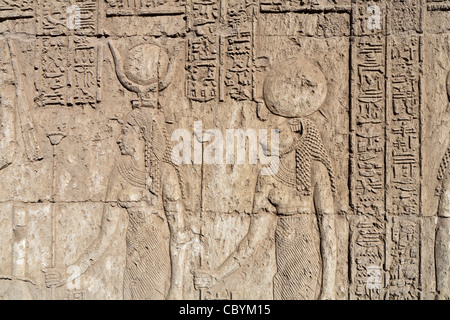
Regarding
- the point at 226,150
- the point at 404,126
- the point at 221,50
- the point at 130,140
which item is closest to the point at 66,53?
the point at 130,140

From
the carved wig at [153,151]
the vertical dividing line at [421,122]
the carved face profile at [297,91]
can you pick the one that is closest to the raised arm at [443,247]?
the vertical dividing line at [421,122]

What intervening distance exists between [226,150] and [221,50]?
90 centimetres

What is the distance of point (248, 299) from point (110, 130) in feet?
6.35

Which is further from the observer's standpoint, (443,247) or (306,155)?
(306,155)

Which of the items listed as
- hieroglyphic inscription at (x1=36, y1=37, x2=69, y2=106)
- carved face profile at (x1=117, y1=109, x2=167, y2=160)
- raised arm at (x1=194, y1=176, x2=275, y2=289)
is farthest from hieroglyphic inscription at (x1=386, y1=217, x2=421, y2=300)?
hieroglyphic inscription at (x1=36, y1=37, x2=69, y2=106)

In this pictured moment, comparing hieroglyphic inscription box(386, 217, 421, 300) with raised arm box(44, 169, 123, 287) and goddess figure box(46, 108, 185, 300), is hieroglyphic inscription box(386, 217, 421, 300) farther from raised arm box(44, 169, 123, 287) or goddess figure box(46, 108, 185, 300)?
raised arm box(44, 169, 123, 287)

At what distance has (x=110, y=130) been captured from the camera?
5.65 meters

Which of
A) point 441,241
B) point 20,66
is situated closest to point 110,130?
point 20,66

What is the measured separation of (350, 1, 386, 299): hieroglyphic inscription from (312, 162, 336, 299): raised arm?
179mm

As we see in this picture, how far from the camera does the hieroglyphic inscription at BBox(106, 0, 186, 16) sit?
5668 millimetres

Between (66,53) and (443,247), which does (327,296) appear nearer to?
(443,247)

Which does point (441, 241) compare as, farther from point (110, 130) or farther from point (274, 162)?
point (110, 130)

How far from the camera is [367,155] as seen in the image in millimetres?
5430

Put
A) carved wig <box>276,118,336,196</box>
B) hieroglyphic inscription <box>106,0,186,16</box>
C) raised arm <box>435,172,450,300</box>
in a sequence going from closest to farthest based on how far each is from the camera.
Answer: raised arm <box>435,172,450,300</box>, carved wig <box>276,118,336,196</box>, hieroglyphic inscription <box>106,0,186,16</box>
